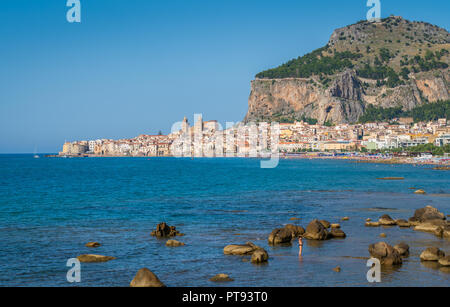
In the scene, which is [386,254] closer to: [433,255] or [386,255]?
[386,255]

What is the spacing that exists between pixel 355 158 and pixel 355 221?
462 ft

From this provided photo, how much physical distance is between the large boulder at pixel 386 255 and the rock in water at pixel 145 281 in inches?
349

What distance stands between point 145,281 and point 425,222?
60.8 feet

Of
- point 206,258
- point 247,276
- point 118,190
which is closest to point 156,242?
point 206,258

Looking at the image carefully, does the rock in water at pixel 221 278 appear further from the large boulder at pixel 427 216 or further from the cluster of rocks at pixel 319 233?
the large boulder at pixel 427 216

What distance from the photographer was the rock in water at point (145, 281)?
56.3ft

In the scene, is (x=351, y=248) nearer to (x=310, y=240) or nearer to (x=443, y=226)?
(x=310, y=240)

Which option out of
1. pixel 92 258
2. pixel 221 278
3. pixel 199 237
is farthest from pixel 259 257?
pixel 92 258

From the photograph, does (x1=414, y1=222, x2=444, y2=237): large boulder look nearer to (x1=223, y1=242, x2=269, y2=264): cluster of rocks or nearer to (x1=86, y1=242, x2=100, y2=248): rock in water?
(x1=223, y1=242, x2=269, y2=264): cluster of rocks

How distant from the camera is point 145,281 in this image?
17.2m

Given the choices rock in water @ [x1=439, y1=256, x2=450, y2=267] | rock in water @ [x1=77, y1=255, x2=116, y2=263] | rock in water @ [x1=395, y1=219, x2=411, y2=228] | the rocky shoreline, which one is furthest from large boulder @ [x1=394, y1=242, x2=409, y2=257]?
rock in water @ [x1=77, y1=255, x2=116, y2=263]

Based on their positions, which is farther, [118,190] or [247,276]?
[118,190]

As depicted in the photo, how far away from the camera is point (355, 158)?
16900cm

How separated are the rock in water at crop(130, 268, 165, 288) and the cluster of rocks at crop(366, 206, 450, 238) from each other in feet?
54.0
